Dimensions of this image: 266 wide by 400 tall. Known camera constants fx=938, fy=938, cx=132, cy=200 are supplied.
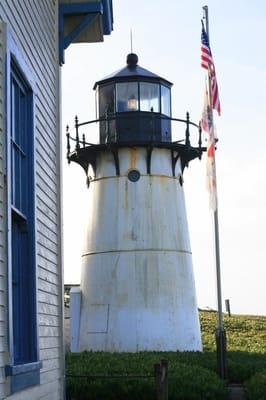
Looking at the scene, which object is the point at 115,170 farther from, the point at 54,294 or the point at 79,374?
the point at 54,294

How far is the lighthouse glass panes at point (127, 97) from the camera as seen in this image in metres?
28.1

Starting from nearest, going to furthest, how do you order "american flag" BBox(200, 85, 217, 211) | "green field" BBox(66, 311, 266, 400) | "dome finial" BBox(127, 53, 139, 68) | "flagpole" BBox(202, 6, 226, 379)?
1. "green field" BBox(66, 311, 266, 400)
2. "flagpole" BBox(202, 6, 226, 379)
3. "american flag" BBox(200, 85, 217, 211)
4. "dome finial" BBox(127, 53, 139, 68)

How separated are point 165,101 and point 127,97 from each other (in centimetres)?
118

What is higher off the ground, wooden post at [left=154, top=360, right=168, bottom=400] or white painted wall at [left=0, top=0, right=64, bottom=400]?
white painted wall at [left=0, top=0, right=64, bottom=400]

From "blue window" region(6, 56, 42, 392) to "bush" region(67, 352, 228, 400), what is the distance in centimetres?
687

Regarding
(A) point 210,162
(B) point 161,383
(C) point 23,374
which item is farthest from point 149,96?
(C) point 23,374

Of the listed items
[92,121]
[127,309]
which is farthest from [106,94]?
[127,309]

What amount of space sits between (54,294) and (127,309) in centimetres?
1683

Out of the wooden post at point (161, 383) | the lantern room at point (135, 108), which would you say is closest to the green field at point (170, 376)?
the wooden post at point (161, 383)

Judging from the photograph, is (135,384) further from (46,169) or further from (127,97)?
(127,97)

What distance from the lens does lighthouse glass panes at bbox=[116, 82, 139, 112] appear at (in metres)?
28.1

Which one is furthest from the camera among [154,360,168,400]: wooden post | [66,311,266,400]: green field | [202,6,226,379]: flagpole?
[202,6,226,379]: flagpole

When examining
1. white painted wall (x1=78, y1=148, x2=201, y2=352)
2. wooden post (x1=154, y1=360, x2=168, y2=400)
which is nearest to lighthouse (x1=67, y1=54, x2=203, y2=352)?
white painted wall (x1=78, y1=148, x2=201, y2=352)

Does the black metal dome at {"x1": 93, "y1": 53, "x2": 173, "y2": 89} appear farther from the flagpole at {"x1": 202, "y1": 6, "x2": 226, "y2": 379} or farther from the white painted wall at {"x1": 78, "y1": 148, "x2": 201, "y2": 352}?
the flagpole at {"x1": 202, "y1": 6, "x2": 226, "y2": 379}
